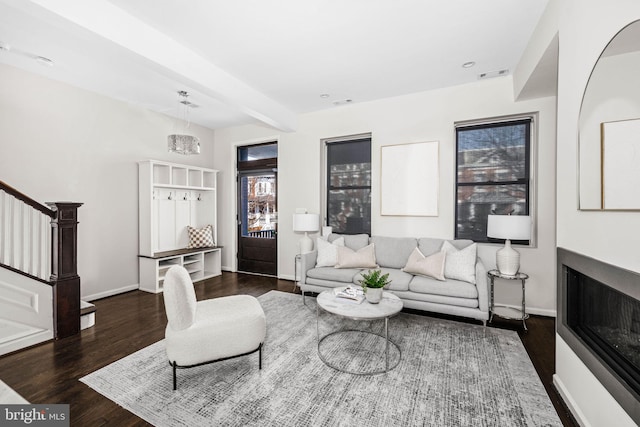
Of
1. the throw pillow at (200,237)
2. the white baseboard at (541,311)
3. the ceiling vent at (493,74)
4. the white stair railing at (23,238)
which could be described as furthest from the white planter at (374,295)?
the throw pillow at (200,237)

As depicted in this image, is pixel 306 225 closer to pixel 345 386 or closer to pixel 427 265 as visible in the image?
pixel 427 265

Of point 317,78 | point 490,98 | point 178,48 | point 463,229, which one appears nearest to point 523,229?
point 463,229

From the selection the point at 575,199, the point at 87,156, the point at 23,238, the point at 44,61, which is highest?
the point at 44,61

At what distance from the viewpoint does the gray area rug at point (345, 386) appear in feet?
5.57

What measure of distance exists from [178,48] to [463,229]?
13.1 feet

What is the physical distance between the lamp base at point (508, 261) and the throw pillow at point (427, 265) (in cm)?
63

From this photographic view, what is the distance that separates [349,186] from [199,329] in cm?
319

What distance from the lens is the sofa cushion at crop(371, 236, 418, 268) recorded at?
12.2 ft

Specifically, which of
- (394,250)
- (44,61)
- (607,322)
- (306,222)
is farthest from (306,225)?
(44,61)

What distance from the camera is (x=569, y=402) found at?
5.81 feet

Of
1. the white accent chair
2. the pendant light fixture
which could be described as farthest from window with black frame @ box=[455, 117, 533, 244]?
the pendant light fixture

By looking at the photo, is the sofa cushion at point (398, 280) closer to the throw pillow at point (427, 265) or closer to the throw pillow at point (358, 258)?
the throw pillow at point (427, 265)

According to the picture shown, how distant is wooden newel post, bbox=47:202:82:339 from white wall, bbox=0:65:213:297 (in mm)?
1031

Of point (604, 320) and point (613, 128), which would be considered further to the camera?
point (604, 320)
